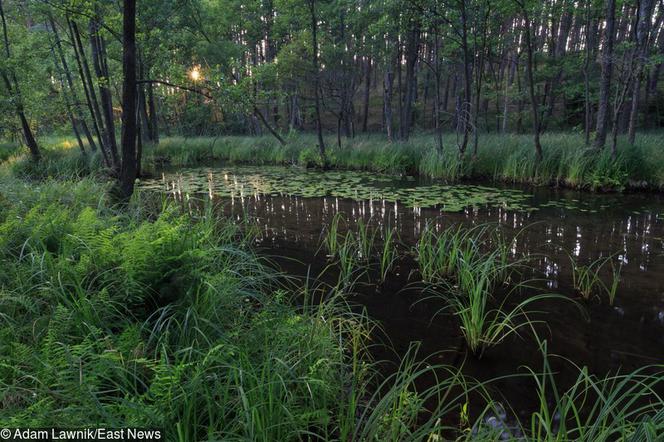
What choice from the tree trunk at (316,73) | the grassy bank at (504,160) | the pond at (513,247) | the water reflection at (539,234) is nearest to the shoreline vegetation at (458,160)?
the grassy bank at (504,160)

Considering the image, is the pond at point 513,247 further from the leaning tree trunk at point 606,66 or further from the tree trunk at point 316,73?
the tree trunk at point 316,73

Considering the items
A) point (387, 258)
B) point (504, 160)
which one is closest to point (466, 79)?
point (504, 160)

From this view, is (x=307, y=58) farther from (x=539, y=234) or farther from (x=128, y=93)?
(x=539, y=234)

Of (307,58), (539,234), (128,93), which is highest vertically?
(307,58)

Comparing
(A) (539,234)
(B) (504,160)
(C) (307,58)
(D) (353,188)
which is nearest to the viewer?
(A) (539,234)

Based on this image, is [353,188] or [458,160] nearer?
[353,188]

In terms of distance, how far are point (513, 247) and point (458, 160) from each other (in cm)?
617

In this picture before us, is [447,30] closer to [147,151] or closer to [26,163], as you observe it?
[147,151]

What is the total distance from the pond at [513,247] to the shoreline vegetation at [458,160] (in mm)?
526

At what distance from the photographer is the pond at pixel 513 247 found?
2.88 m

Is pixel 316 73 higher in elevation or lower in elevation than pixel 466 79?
higher

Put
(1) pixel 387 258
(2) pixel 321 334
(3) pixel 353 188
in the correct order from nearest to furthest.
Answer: (2) pixel 321 334
(1) pixel 387 258
(3) pixel 353 188

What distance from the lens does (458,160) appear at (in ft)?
35.7

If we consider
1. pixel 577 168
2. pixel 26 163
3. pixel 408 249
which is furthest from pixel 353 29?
pixel 408 249
